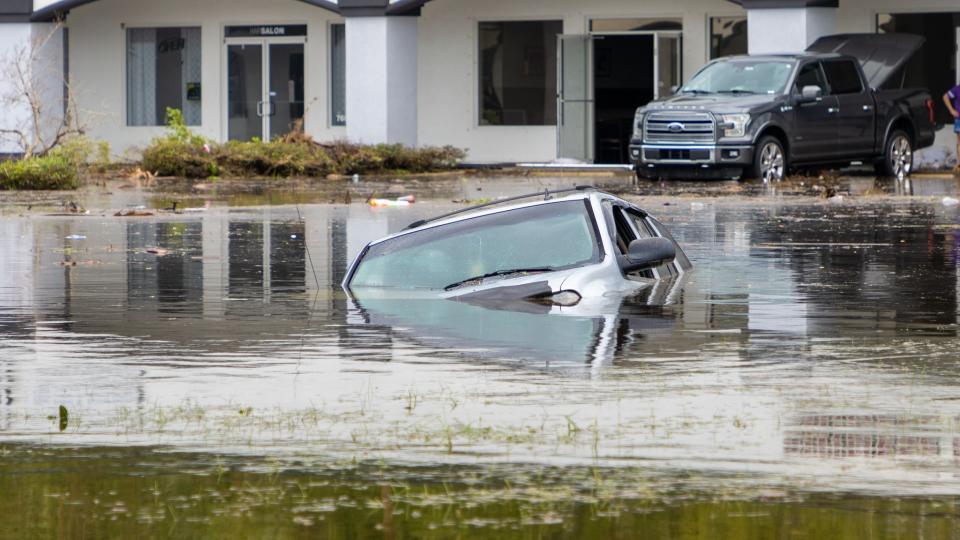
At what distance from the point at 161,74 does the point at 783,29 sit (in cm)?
1443

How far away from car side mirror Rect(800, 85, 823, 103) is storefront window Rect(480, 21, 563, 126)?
27.8ft

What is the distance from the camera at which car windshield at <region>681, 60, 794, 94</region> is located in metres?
28.9

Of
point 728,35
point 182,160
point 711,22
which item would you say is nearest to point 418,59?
point 711,22

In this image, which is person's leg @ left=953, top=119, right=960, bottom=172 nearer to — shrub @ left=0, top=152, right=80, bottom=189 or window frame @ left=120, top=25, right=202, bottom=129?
shrub @ left=0, top=152, right=80, bottom=189

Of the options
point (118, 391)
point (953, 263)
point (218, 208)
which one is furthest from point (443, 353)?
point (218, 208)

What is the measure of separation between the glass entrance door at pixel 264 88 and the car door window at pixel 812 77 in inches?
515

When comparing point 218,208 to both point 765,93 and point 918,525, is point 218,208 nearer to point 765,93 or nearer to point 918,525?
point 765,93

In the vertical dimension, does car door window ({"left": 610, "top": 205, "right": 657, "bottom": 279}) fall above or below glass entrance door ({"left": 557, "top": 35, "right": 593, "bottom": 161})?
below

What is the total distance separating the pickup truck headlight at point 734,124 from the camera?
27.9 metres

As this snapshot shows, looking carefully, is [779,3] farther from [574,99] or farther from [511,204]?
[511,204]

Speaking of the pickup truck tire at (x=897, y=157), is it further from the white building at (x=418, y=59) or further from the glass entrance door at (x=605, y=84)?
the glass entrance door at (x=605, y=84)

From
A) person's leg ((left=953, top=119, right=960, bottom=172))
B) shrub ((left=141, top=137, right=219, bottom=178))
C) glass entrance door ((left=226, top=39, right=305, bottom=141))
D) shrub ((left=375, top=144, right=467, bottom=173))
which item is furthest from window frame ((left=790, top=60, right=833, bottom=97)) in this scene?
glass entrance door ((left=226, top=39, right=305, bottom=141))

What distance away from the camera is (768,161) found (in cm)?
2855

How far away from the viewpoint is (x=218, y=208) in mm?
24625
